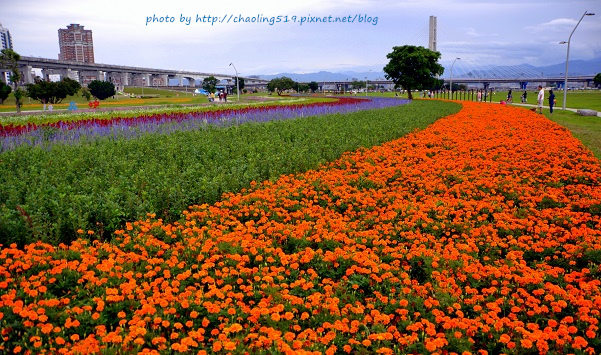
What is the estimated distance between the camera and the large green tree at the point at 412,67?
194ft

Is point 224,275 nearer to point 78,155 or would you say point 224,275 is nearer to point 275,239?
point 275,239

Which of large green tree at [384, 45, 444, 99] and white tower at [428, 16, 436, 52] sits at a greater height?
white tower at [428, 16, 436, 52]

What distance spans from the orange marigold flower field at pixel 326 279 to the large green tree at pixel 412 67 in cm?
5384

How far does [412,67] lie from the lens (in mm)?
60094

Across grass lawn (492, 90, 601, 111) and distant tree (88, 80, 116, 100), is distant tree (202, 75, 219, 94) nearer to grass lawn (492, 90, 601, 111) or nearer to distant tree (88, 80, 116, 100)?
distant tree (88, 80, 116, 100)

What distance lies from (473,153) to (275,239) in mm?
8077

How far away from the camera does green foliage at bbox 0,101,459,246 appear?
5910 millimetres

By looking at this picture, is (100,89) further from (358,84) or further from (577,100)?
(358,84)

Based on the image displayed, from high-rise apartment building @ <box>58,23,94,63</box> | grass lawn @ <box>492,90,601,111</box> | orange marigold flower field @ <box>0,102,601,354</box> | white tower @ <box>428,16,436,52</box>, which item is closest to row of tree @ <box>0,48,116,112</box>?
orange marigold flower field @ <box>0,102,601,354</box>

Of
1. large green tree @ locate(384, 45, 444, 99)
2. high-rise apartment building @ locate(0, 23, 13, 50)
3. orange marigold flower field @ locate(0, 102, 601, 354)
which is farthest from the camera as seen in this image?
high-rise apartment building @ locate(0, 23, 13, 50)

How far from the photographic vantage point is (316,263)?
5238 mm

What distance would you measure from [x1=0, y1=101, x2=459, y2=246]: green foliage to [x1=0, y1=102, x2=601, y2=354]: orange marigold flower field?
402 millimetres

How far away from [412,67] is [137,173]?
187 feet

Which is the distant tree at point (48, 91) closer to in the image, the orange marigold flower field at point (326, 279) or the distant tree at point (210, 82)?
the distant tree at point (210, 82)
